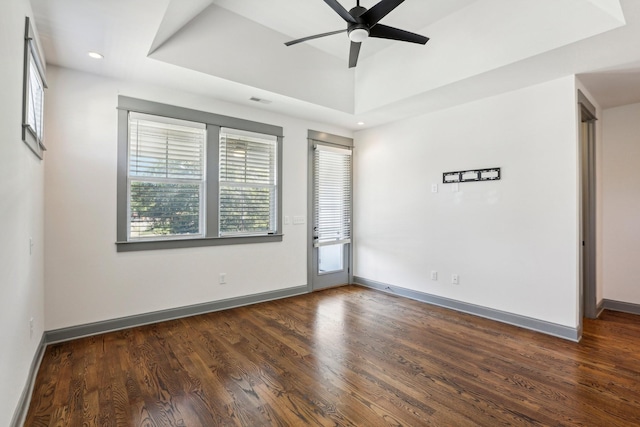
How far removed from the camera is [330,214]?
5.22m

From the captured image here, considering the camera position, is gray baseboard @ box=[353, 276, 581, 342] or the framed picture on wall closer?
the framed picture on wall

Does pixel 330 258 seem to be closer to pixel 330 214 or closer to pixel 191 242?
pixel 330 214

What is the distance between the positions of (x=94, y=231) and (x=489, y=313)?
4575 millimetres

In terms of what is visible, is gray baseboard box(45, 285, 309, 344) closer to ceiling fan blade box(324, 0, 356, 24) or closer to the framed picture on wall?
the framed picture on wall

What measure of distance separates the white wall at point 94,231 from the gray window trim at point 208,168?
0.06 m

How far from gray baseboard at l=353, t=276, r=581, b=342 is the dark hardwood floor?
Answer: 0.14 meters

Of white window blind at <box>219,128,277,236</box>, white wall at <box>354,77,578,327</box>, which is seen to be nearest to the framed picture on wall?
white window blind at <box>219,128,277,236</box>

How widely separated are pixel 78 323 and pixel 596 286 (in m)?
5.97

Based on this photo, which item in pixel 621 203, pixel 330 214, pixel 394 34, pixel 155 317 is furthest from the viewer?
pixel 330 214

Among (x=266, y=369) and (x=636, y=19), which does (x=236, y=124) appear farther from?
(x=636, y=19)

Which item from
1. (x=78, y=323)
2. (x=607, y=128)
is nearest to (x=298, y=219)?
(x=78, y=323)

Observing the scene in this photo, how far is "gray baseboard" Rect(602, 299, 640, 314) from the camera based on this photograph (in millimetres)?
3959

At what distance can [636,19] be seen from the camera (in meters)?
2.26

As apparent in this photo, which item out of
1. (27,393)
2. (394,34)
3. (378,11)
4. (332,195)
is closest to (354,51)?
(394,34)
